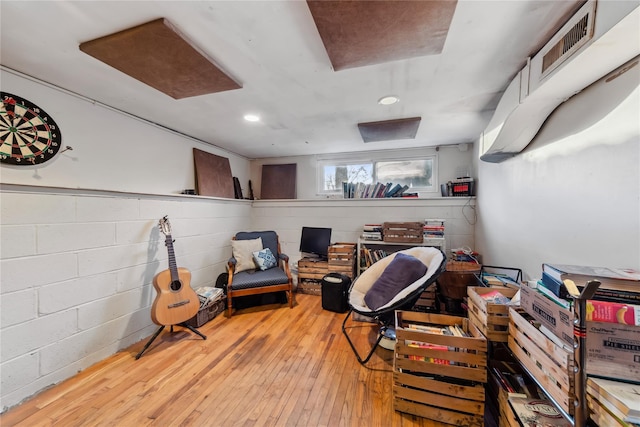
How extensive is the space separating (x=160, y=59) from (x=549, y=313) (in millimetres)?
2417

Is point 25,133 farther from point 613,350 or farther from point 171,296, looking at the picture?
point 613,350

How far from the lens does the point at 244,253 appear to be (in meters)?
3.10

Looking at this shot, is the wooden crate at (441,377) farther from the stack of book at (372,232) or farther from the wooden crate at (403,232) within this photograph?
the stack of book at (372,232)

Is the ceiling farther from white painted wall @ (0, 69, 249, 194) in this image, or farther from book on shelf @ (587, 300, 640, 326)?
book on shelf @ (587, 300, 640, 326)

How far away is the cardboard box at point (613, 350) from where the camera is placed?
79 cm

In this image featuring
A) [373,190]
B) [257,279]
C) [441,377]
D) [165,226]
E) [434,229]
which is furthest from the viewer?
[373,190]

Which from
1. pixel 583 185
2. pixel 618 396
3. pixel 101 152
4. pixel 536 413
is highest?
pixel 101 152

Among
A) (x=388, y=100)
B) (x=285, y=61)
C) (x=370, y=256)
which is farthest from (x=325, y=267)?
(x=285, y=61)

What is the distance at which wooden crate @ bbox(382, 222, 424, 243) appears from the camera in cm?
308

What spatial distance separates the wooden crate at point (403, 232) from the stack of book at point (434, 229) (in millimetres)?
78

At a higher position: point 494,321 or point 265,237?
point 265,237

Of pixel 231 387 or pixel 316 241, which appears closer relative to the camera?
pixel 231 387

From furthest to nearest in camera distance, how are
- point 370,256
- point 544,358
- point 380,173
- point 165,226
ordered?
point 380,173, point 370,256, point 165,226, point 544,358

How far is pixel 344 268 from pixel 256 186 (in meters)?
2.23
